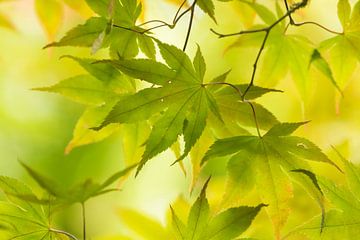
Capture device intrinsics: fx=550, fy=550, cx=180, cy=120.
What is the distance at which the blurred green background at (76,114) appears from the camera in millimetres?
2174

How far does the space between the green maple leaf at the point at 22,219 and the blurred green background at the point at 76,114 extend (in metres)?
1.48

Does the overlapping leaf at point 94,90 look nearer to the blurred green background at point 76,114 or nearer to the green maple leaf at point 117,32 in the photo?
the green maple leaf at point 117,32

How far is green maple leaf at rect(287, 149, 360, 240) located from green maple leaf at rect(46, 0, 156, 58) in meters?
0.28

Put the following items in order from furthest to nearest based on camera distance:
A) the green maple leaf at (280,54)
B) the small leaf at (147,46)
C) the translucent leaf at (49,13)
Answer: the translucent leaf at (49,13), the green maple leaf at (280,54), the small leaf at (147,46)

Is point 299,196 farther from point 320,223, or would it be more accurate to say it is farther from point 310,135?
point 310,135

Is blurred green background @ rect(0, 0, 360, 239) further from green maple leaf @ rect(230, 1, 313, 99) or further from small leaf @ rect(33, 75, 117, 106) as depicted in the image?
small leaf @ rect(33, 75, 117, 106)

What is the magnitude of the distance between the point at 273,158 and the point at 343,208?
4.0 inches

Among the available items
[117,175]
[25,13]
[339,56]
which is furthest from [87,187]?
→ [25,13]

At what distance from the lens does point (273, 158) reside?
2.23 feet

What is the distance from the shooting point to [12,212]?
64 cm

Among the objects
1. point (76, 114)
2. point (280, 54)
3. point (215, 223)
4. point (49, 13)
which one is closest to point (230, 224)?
point (215, 223)

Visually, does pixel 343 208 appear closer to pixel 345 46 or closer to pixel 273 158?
pixel 273 158

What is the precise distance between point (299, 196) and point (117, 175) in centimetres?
73

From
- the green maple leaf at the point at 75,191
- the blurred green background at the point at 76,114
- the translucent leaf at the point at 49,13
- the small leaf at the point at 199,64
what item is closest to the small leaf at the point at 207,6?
the small leaf at the point at 199,64
